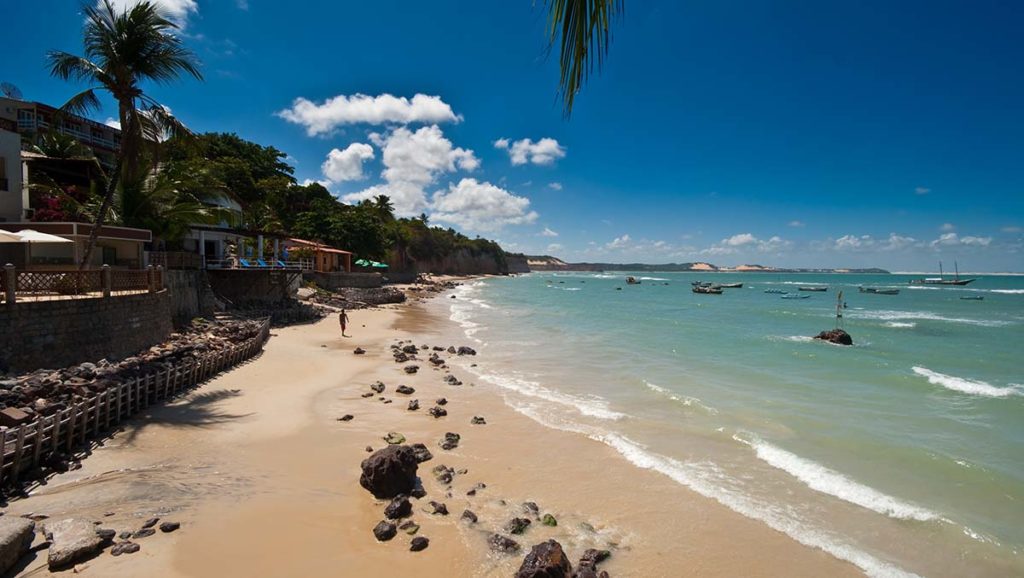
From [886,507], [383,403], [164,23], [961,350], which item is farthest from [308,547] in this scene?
[961,350]

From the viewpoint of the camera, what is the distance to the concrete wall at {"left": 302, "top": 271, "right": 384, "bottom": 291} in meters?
45.2

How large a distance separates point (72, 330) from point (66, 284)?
1.51m

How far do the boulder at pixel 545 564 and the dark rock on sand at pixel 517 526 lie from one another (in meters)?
1.13

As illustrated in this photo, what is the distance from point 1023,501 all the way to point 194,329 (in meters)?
26.9

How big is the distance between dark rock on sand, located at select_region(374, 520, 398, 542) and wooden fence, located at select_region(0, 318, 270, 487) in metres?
6.12

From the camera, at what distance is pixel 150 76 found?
15.8 metres

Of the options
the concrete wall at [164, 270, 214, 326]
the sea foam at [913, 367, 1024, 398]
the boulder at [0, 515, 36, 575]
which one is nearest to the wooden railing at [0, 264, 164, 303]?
the concrete wall at [164, 270, 214, 326]

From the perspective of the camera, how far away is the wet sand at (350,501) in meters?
7.07

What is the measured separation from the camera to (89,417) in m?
10.1

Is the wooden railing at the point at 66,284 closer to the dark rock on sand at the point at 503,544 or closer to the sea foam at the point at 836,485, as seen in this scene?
the dark rock on sand at the point at 503,544

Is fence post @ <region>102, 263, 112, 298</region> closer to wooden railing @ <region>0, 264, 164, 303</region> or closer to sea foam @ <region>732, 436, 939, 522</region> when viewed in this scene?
wooden railing @ <region>0, 264, 164, 303</region>

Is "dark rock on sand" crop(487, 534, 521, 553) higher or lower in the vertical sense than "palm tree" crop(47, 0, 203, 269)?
lower

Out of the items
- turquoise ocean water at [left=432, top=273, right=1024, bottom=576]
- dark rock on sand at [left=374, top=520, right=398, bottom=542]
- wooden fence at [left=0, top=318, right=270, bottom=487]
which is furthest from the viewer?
turquoise ocean water at [left=432, top=273, right=1024, bottom=576]

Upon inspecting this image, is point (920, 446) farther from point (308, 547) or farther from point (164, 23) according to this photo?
point (164, 23)
